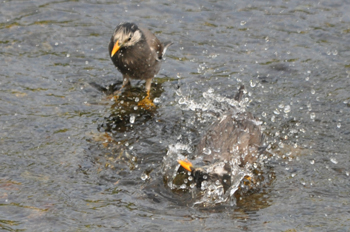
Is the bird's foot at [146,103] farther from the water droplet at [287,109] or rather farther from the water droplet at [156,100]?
the water droplet at [287,109]

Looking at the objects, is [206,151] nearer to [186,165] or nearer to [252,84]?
[186,165]

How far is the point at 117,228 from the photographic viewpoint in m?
4.46

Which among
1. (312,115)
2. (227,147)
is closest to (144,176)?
(227,147)

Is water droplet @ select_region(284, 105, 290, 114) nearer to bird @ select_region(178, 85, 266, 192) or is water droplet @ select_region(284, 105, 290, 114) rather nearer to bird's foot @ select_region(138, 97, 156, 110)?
bird @ select_region(178, 85, 266, 192)

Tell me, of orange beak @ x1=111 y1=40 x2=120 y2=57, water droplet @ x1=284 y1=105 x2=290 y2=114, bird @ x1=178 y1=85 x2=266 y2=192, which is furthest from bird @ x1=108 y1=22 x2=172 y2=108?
water droplet @ x1=284 y1=105 x2=290 y2=114

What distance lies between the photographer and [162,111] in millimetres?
7125

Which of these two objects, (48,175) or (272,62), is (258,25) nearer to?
(272,62)

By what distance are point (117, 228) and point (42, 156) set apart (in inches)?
63.3

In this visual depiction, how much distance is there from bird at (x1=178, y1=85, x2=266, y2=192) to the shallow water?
0.84ft

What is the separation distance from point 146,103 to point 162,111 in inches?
14.1

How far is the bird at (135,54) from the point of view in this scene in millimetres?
7328

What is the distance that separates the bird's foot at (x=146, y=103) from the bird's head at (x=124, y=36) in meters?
0.80

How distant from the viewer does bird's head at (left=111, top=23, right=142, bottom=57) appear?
7250mm

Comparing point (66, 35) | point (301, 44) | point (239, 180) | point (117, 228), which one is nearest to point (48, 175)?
point (117, 228)
